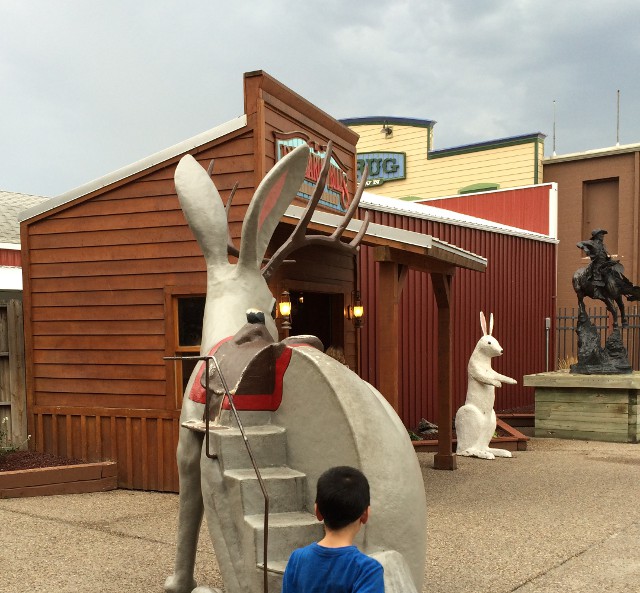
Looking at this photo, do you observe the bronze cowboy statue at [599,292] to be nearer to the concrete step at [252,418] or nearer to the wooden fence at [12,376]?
the wooden fence at [12,376]

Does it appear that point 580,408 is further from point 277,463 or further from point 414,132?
point 414,132

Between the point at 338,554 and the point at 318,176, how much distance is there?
625 cm

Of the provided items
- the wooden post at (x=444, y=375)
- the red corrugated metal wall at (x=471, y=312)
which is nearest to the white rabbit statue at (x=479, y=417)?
the wooden post at (x=444, y=375)

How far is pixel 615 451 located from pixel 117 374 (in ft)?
21.7

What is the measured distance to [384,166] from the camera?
21422 mm

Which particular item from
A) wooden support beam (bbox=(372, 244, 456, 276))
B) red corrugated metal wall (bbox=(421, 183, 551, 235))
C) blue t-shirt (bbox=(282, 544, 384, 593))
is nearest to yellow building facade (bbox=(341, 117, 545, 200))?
red corrugated metal wall (bbox=(421, 183, 551, 235))

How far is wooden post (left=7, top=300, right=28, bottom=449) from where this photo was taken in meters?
7.83

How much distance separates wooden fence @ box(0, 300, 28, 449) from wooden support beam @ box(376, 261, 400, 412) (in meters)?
3.95

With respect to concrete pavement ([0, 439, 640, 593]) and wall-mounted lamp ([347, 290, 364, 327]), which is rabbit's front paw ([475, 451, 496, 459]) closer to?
concrete pavement ([0, 439, 640, 593])

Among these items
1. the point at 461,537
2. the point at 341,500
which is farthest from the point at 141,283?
the point at 341,500

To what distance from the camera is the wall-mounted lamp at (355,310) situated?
338 inches

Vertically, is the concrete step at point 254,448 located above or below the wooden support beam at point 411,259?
below

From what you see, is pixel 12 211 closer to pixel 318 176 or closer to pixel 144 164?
pixel 144 164

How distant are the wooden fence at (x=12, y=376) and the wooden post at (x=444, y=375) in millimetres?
4550
